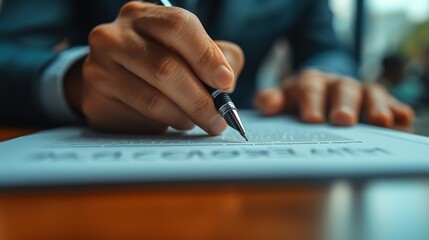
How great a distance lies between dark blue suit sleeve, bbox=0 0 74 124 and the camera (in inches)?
15.3

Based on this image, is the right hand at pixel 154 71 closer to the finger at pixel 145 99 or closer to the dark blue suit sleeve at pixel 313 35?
the finger at pixel 145 99

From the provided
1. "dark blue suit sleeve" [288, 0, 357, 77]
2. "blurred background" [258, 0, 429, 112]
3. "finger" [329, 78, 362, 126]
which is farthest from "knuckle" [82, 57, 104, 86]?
"blurred background" [258, 0, 429, 112]

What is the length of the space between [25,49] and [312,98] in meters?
0.30

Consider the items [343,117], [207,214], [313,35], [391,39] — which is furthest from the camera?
[391,39]

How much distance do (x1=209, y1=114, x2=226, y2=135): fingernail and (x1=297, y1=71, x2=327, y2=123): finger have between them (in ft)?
0.48

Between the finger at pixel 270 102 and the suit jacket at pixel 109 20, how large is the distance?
0.09ft

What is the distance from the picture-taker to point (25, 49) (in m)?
0.43

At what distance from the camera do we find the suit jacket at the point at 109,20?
0.39 meters

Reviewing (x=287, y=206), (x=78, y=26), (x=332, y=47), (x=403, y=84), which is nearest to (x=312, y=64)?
(x=332, y=47)

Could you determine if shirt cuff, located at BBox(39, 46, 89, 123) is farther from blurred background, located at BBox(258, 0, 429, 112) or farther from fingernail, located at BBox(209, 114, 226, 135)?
blurred background, located at BBox(258, 0, 429, 112)

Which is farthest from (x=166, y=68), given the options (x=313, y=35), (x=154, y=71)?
(x=313, y=35)

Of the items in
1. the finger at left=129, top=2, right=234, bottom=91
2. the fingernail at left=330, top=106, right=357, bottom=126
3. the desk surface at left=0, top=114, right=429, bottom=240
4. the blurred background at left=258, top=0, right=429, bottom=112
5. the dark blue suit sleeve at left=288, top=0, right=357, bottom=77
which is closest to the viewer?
the desk surface at left=0, top=114, right=429, bottom=240

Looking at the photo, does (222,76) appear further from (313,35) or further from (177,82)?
(313,35)

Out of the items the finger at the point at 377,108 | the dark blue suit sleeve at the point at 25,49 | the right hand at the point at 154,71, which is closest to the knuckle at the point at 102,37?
the right hand at the point at 154,71
